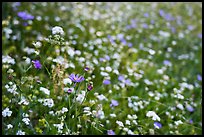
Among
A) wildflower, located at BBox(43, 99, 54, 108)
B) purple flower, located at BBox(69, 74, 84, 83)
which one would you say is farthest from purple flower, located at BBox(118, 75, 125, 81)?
purple flower, located at BBox(69, 74, 84, 83)

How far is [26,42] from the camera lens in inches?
140

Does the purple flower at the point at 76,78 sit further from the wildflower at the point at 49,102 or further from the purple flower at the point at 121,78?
the purple flower at the point at 121,78

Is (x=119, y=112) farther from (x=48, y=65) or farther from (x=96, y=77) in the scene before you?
(x=48, y=65)

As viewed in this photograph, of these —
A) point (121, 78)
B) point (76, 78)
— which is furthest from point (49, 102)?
point (121, 78)

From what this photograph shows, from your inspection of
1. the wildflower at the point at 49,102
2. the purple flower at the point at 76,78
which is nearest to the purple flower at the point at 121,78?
the wildflower at the point at 49,102

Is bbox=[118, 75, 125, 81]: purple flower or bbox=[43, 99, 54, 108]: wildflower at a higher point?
bbox=[118, 75, 125, 81]: purple flower

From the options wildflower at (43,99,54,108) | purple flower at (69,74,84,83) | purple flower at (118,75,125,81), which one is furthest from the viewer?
purple flower at (118,75,125,81)

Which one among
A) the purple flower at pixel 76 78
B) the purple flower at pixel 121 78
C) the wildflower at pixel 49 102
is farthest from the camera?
the purple flower at pixel 121 78

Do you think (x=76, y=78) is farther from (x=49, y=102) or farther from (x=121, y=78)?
(x=121, y=78)

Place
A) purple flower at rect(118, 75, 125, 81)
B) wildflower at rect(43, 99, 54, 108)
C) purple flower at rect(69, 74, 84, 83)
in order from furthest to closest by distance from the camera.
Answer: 1. purple flower at rect(118, 75, 125, 81)
2. wildflower at rect(43, 99, 54, 108)
3. purple flower at rect(69, 74, 84, 83)

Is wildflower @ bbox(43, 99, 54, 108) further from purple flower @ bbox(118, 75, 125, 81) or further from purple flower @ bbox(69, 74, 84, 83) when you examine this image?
purple flower @ bbox(118, 75, 125, 81)

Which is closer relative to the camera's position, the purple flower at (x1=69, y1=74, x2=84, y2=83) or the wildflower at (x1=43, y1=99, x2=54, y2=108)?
the purple flower at (x1=69, y1=74, x2=84, y2=83)

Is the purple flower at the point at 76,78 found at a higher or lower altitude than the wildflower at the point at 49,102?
higher

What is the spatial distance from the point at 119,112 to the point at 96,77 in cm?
40
